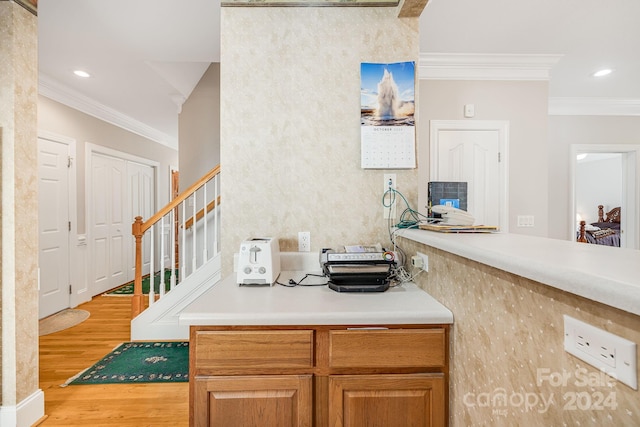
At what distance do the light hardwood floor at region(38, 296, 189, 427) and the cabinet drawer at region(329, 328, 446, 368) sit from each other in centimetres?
134

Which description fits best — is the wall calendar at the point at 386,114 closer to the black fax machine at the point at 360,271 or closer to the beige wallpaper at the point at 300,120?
the beige wallpaper at the point at 300,120

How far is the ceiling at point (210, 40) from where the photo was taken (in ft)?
7.09

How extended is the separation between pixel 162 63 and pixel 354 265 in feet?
9.99

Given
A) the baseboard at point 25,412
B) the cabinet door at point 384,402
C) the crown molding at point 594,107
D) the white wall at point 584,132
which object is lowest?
the baseboard at point 25,412

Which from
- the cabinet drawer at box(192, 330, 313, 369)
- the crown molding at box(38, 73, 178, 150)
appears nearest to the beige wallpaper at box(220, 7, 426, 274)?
the cabinet drawer at box(192, 330, 313, 369)

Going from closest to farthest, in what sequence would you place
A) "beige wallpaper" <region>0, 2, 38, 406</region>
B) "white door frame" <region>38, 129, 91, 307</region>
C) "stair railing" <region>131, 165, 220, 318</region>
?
"beige wallpaper" <region>0, 2, 38, 406</region>, "stair railing" <region>131, 165, 220, 318</region>, "white door frame" <region>38, 129, 91, 307</region>

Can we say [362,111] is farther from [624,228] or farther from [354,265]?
[624,228]

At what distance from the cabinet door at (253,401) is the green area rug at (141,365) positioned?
1.38 metres

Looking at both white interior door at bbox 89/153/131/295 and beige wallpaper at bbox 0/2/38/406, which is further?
white interior door at bbox 89/153/131/295

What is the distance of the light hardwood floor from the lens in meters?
1.81

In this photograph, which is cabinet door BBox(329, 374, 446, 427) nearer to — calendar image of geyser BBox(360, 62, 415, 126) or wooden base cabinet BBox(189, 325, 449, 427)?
wooden base cabinet BBox(189, 325, 449, 427)

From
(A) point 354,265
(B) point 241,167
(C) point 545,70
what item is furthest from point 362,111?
(C) point 545,70

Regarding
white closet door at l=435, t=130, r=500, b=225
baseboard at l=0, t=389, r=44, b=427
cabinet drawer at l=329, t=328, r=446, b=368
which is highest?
white closet door at l=435, t=130, r=500, b=225

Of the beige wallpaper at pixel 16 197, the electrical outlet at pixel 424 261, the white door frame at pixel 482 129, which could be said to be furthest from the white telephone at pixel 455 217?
the beige wallpaper at pixel 16 197
